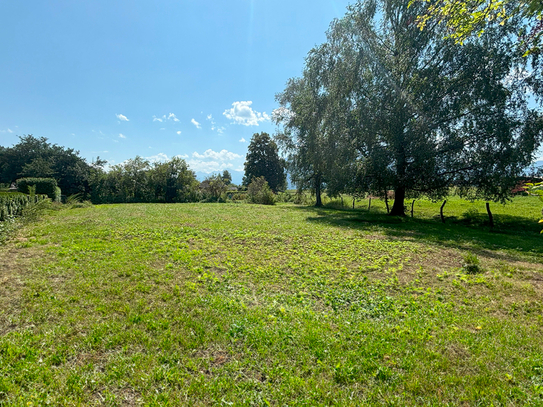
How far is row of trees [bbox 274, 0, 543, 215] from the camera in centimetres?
1431

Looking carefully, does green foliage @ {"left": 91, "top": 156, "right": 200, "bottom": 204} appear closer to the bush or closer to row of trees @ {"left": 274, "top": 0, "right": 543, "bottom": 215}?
the bush

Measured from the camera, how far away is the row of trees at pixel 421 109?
14.3 meters

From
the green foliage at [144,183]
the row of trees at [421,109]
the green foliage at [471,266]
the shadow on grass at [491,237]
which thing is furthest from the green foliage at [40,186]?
the green foliage at [471,266]

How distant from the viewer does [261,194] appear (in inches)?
1228

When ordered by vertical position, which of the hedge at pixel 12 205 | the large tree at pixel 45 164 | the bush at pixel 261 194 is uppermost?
the large tree at pixel 45 164

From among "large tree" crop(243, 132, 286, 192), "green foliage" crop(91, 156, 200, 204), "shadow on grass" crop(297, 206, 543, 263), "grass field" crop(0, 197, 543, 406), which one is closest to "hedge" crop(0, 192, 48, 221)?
"grass field" crop(0, 197, 543, 406)

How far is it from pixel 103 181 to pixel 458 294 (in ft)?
119

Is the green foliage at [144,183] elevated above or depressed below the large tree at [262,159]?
below

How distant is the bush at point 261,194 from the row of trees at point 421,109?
12894 millimetres

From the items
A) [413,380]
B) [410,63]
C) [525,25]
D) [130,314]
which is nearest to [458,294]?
[413,380]

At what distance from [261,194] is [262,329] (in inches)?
1087

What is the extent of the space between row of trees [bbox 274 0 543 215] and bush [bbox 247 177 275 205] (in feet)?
42.3

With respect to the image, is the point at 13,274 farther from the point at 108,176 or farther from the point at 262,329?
the point at 108,176

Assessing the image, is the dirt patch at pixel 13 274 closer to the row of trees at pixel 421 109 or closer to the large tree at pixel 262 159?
the row of trees at pixel 421 109
